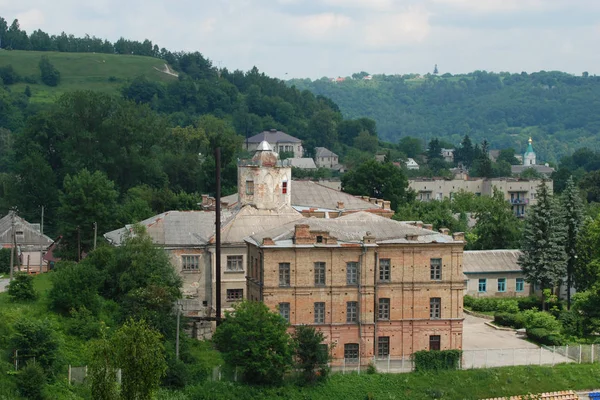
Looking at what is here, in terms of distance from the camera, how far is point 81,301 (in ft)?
169

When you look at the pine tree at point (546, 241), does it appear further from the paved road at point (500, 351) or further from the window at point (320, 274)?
the window at point (320, 274)

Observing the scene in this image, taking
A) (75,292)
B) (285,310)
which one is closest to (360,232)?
(285,310)

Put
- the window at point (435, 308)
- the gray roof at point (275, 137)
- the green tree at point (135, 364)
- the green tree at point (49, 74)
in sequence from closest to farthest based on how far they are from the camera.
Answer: the green tree at point (135, 364), the window at point (435, 308), the gray roof at point (275, 137), the green tree at point (49, 74)

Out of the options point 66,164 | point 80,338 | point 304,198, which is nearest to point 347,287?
point 80,338

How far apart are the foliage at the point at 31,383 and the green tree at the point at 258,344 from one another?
931 centimetres

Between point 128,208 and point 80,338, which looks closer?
point 80,338

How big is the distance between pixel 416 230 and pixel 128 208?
26.8m

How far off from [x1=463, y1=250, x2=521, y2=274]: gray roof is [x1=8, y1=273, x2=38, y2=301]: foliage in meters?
30.0

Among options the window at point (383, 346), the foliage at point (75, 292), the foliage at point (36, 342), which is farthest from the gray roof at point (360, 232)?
the foliage at point (36, 342)

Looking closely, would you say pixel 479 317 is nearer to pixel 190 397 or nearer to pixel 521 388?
pixel 521 388

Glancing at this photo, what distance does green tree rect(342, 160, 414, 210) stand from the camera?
100 metres

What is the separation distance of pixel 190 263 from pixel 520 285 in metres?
24.5

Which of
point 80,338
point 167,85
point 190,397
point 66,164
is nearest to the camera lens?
point 190,397

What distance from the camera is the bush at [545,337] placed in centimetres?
5588
